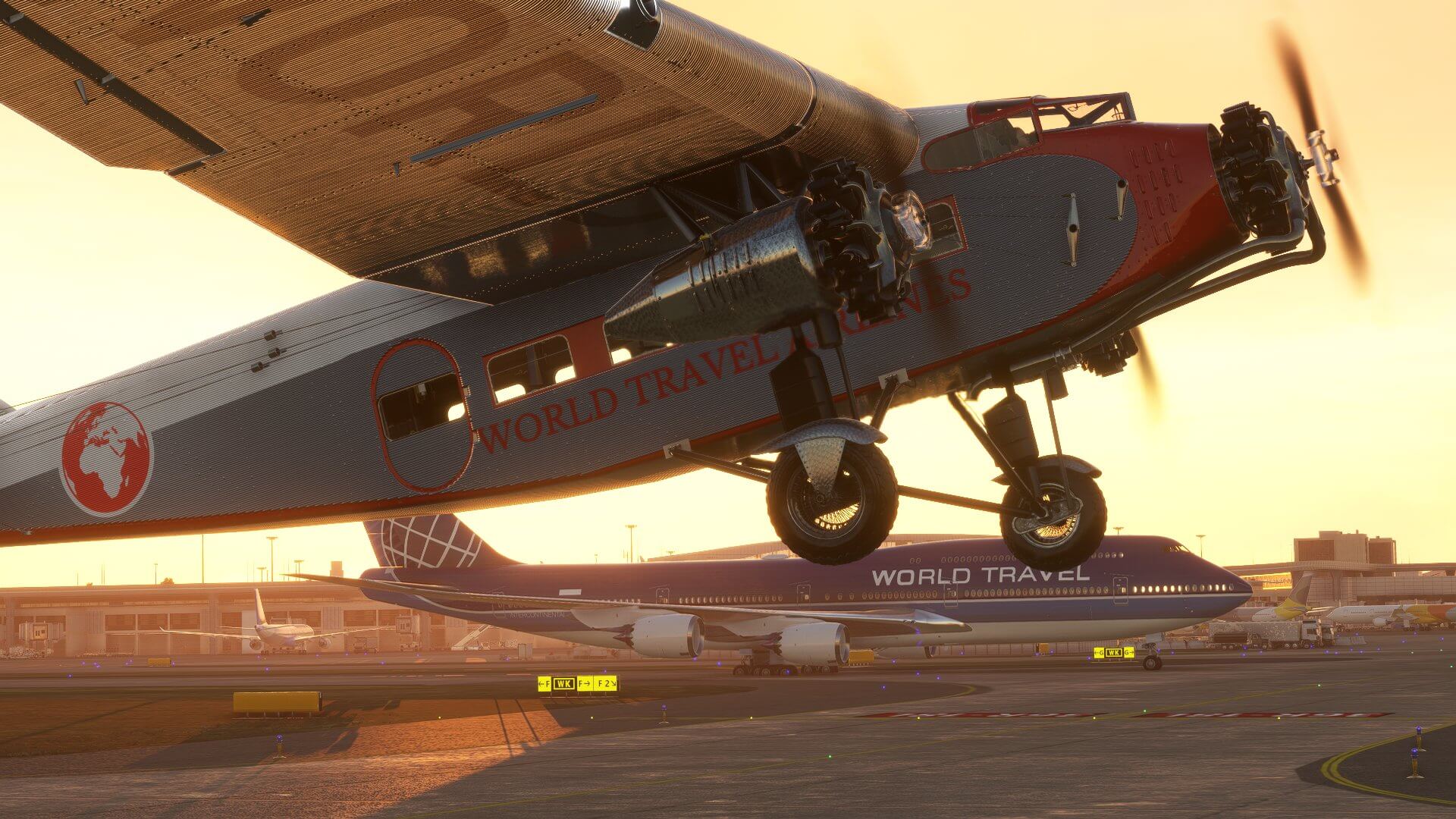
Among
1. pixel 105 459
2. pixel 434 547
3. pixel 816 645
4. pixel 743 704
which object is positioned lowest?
pixel 743 704

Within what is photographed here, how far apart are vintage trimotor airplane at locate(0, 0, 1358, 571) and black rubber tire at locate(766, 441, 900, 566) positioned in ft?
0.10

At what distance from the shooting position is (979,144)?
1273cm

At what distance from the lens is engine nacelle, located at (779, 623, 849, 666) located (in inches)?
2357

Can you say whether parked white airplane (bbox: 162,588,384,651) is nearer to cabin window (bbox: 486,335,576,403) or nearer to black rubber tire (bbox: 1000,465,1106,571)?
cabin window (bbox: 486,335,576,403)

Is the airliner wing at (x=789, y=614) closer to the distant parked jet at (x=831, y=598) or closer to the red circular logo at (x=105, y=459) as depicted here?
the distant parked jet at (x=831, y=598)

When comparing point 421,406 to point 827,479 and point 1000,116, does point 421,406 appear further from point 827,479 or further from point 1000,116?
point 1000,116

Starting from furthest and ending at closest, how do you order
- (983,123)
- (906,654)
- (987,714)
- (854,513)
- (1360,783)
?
(906,654) → (987,714) → (1360,783) → (983,123) → (854,513)

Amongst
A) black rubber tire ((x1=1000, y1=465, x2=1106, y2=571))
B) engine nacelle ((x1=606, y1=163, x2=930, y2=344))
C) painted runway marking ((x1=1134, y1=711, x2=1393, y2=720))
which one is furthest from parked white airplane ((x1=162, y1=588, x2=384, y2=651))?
engine nacelle ((x1=606, y1=163, x2=930, y2=344))

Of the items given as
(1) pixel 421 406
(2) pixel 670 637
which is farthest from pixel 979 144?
(2) pixel 670 637

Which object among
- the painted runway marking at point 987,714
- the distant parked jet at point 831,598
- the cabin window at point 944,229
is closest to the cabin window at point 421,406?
Answer: the cabin window at point 944,229

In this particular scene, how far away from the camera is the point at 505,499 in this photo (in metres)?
14.7

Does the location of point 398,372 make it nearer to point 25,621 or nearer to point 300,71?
point 300,71

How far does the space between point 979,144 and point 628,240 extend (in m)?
3.79

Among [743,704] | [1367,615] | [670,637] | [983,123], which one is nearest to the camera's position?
[983,123]
